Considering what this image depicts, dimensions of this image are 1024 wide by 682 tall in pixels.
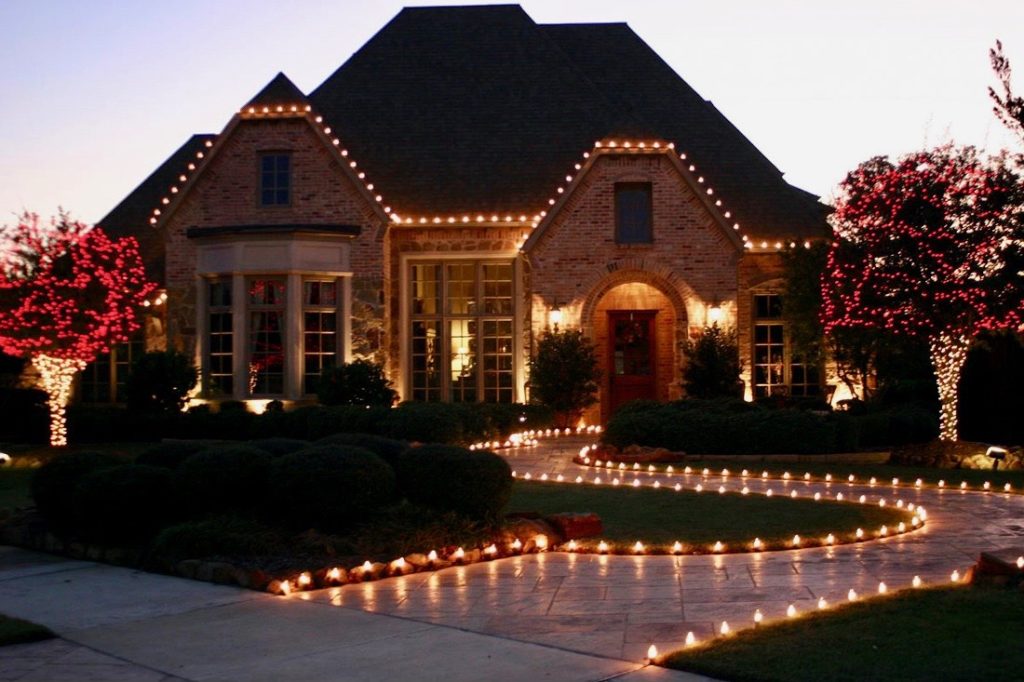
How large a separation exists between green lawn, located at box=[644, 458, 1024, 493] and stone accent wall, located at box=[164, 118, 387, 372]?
27.5 ft

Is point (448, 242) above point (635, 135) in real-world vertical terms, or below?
below

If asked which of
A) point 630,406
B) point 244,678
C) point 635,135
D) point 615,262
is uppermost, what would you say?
point 635,135

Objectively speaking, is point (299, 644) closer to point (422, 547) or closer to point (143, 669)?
point (143, 669)

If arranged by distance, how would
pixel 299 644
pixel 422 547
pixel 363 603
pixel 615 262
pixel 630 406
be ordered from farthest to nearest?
pixel 615 262, pixel 630 406, pixel 422 547, pixel 363 603, pixel 299 644

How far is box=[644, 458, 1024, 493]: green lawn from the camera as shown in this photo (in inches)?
664

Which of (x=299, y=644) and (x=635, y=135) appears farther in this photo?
(x=635, y=135)

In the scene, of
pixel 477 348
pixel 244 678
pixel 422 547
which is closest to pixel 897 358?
pixel 477 348

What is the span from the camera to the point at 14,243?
70.8 ft

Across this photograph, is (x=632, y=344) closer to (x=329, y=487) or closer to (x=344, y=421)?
(x=344, y=421)

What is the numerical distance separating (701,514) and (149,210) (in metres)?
18.4

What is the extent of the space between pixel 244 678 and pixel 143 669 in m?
0.65

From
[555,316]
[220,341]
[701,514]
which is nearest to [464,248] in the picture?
[555,316]

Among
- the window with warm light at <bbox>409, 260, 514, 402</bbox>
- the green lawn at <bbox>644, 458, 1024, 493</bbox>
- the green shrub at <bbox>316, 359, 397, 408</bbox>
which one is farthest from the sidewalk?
Answer: the window with warm light at <bbox>409, 260, 514, 402</bbox>

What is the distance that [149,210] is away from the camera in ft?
90.9
